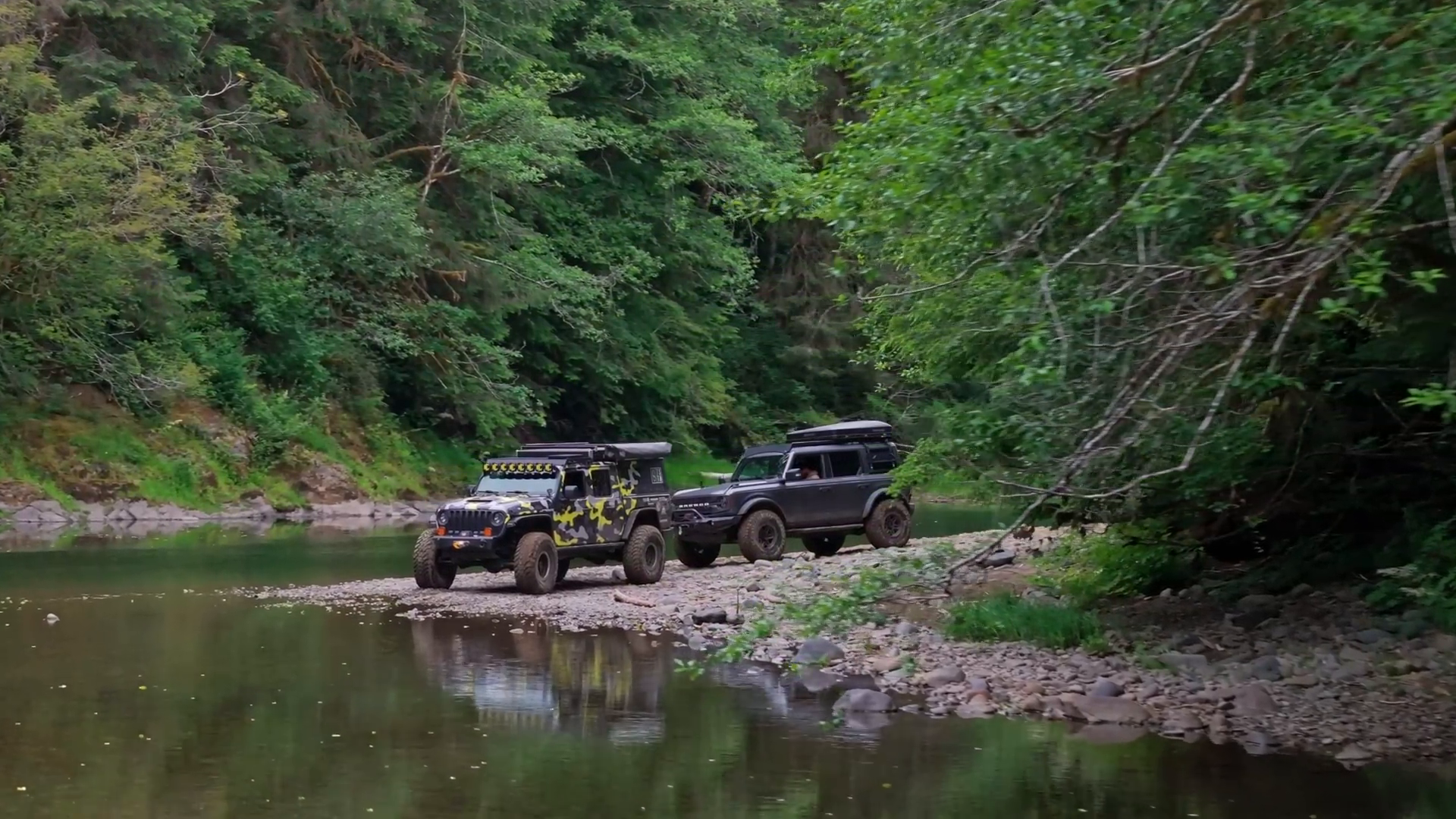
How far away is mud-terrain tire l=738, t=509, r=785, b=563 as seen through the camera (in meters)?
23.3

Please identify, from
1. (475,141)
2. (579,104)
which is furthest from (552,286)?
(579,104)

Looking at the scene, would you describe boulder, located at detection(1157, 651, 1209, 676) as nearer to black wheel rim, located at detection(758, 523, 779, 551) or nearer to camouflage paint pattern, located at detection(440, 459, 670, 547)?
camouflage paint pattern, located at detection(440, 459, 670, 547)

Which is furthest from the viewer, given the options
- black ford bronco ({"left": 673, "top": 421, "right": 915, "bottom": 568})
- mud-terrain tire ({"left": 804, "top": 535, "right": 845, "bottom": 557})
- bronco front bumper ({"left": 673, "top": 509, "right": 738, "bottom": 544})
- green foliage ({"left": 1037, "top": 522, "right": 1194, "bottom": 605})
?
mud-terrain tire ({"left": 804, "top": 535, "right": 845, "bottom": 557})

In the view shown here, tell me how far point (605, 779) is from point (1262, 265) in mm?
4862

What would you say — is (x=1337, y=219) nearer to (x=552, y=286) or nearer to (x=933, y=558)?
(x=933, y=558)

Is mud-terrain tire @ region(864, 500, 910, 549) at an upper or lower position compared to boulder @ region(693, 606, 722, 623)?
upper

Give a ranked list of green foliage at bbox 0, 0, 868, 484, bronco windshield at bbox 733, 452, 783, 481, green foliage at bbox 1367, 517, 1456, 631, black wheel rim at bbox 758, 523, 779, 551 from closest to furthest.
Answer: green foliage at bbox 1367, 517, 1456, 631 < black wheel rim at bbox 758, 523, 779, 551 < bronco windshield at bbox 733, 452, 783, 481 < green foliage at bbox 0, 0, 868, 484

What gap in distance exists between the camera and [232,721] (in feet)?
37.2

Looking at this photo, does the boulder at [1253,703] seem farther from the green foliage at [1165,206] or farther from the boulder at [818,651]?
the boulder at [818,651]

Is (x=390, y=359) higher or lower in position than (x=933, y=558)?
higher

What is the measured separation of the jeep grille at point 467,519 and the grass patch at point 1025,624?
590 centimetres

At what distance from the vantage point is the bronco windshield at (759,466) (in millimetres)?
24234

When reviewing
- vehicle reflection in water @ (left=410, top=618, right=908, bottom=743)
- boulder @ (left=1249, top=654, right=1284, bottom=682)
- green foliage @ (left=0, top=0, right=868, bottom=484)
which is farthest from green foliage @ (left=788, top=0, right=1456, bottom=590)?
green foliage @ (left=0, top=0, right=868, bottom=484)

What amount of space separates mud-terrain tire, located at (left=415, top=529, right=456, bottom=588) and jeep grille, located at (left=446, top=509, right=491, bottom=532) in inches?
11.8
